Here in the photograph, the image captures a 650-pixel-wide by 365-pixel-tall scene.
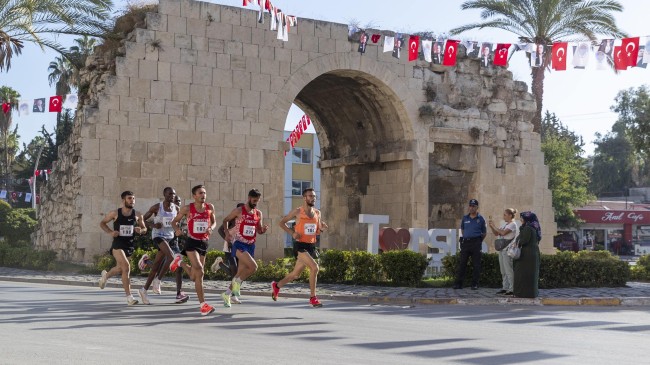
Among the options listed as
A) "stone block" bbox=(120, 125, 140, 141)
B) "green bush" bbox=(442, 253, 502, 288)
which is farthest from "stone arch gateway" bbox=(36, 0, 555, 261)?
"green bush" bbox=(442, 253, 502, 288)

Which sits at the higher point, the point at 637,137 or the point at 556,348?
the point at 637,137

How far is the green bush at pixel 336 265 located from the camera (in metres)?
18.5

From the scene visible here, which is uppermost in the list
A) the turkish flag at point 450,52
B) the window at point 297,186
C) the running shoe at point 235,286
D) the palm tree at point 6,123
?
the palm tree at point 6,123

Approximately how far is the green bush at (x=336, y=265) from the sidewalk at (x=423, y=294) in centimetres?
66

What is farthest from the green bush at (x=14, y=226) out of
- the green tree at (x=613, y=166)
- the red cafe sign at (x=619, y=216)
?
the green tree at (x=613, y=166)

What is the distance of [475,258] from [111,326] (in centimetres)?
908

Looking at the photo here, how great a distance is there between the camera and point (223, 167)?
75.0 ft

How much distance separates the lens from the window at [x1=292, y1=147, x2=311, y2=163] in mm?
57494

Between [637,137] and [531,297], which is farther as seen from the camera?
[637,137]

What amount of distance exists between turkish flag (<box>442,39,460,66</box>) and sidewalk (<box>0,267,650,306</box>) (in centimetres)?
836

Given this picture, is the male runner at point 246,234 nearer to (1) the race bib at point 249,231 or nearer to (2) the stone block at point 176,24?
(1) the race bib at point 249,231

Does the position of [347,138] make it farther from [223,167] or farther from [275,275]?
[275,275]

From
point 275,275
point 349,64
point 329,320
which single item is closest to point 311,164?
point 349,64

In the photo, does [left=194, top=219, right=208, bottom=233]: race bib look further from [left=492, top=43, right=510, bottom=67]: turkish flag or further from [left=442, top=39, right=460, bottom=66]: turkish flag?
[left=492, top=43, right=510, bottom=67]: turkish flag
